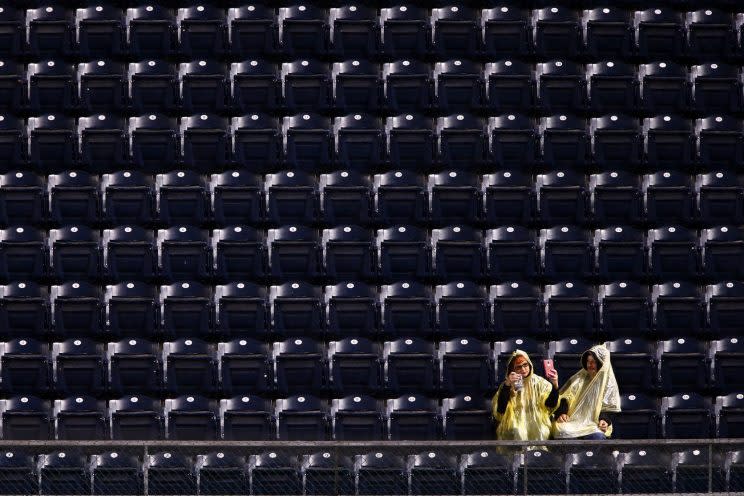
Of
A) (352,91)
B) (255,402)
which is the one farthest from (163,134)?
(255,402)

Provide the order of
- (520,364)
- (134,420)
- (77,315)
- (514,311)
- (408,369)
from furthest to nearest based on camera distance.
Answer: (514,311)
(77,315)
(408,369)
(134,420)
(520,364)

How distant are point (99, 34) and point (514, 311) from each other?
154 inches

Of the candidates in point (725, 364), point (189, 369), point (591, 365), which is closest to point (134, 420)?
point (189, 369)

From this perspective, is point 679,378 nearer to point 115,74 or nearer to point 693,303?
point 693,303

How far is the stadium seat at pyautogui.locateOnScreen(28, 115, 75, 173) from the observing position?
39.0 feet

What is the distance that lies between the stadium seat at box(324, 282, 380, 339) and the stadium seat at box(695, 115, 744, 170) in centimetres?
286

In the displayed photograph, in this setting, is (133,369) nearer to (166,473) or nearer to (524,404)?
(166,473)

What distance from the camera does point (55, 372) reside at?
1092 centimetres

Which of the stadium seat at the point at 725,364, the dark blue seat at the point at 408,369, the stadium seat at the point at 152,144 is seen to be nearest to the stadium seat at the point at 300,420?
the dark blue seat at the point at 408,369

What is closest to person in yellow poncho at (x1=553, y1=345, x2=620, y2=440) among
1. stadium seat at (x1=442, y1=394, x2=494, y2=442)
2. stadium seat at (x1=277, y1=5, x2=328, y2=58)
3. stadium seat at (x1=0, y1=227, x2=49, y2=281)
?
stadium seat at (x1=442, y1=394, x2=494, y2=442)

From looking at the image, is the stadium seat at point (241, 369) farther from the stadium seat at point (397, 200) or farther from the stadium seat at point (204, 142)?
the stadium seat at point (204, 142)

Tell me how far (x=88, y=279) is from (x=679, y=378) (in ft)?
13.9

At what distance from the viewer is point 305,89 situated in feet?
39.9

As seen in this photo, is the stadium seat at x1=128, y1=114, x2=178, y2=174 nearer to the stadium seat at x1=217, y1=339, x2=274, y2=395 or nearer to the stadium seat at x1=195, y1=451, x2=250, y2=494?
the stadium seat at x1=217, y1=339, x2=274, y2=395
